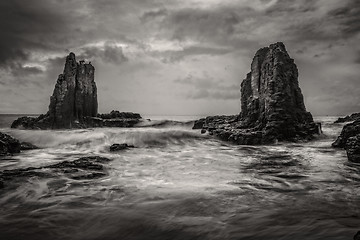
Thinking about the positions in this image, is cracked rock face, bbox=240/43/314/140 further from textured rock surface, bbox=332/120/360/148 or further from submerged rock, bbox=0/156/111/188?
submerged rock, bbox=0/156/111/188

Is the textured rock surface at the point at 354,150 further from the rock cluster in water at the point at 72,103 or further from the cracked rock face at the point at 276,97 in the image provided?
the rock cluster in water at the point at 72,103

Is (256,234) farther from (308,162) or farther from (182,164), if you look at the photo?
(308,162)

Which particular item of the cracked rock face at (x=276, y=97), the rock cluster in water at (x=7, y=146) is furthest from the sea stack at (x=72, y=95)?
the cracked rock face at (x=276, y=97)

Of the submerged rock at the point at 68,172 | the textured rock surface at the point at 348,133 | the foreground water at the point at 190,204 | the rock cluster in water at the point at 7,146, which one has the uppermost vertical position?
the textured rock surface at the point at 348,133

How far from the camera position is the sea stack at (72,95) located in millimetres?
34000

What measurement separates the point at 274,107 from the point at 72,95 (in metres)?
28.0

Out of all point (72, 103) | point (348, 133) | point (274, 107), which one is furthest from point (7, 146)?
point (72, 103)

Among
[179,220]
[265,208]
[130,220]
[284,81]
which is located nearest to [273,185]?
[265,208]

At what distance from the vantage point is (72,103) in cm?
3588

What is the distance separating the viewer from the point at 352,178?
28.2 feet

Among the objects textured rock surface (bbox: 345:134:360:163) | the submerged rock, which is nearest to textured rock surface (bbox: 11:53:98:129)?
the submerged rock

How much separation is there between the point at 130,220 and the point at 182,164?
23.8ft

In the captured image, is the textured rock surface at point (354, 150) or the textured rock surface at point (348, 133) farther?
the textured rock surface at point (348, 133)

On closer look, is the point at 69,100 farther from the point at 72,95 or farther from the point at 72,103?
the point at 72,95
